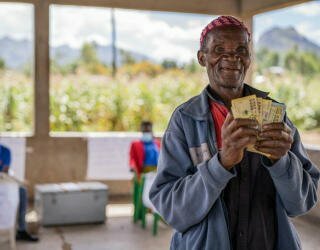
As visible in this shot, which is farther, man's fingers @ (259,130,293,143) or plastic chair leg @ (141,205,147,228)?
plastic chair leg @ (141,205,147,228)

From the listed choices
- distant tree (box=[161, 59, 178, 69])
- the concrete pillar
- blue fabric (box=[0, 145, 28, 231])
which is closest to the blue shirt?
blue fabric (box=[0, 145, 28, 231])

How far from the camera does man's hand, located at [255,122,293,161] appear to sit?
1.35 metres

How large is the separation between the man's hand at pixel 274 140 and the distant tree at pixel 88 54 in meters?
14.7

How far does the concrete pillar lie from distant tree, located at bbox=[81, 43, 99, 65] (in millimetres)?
8130

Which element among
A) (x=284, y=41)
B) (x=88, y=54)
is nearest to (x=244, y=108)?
(x=88, y=54)

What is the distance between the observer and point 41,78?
7750mm

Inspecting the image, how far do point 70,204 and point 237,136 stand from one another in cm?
553

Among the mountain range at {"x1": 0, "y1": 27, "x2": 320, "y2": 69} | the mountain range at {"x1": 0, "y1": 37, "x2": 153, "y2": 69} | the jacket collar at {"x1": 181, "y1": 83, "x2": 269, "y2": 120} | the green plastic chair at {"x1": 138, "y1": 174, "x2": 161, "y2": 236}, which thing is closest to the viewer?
the jacket collar at {"x1": 181, "y1": 83, "x2": 269, "y2": 120}

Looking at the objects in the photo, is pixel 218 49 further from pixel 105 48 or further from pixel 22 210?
pixel 105 48

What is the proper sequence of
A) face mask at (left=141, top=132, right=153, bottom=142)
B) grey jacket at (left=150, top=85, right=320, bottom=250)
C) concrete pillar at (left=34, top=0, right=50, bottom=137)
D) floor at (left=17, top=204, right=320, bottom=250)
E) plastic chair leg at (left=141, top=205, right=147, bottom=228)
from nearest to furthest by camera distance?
1. grey jacket at (left=150, top=85, right=320, bottom=250)
2. floor at (left=17, top=204, right=320, bottom=250)
3. plastic chair leg at (left=141, top=205, right=147, bottom=228)
4. face mask at (left=141, top=132, right=153, bottom=142)
5. concrete pillar at (left=34, top=0, right=50, bottom=137)

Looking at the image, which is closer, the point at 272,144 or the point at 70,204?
the point at 272,144

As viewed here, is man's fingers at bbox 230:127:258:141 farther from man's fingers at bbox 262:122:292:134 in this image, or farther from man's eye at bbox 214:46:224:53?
man's eye at bbox 214:46:224:53

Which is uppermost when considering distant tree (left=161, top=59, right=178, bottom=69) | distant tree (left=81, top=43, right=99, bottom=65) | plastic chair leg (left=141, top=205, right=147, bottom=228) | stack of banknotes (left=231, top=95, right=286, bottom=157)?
distant tree (left=81, top=43, right=99, bottom=65)

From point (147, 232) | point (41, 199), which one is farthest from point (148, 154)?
point (41, 199)
